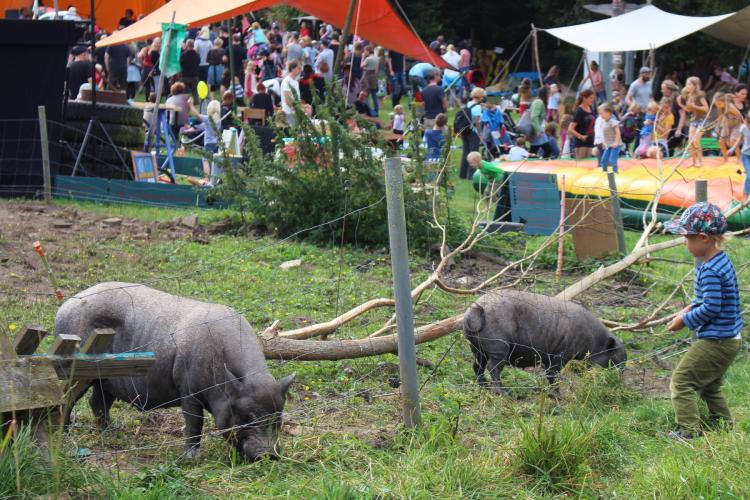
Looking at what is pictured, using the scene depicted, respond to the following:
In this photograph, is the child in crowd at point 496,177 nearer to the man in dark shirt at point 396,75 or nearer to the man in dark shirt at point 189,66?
the man in dark shirt at point 189,66

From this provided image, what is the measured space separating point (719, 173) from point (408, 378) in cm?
1144

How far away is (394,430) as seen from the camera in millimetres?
6004

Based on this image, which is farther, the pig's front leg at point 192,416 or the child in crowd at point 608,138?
the child in crowd at point 608,138

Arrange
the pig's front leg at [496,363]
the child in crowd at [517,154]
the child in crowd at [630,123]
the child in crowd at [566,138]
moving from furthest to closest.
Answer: the child in crowd at [630,123], the child in crowd at [566,138], the child in crowd at [517,154], the pig's front leg at [496,363]

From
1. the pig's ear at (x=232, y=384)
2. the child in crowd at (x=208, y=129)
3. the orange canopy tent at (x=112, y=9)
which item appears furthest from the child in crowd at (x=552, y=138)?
the pig's ear at (x=232, y=384)

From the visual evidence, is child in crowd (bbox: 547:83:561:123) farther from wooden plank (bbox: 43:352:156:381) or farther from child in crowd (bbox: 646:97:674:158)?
wooden plank (bbox: 43:352:156:381)

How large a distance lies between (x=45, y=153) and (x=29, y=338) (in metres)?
10.5

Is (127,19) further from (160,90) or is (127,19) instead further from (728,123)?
(728,123)

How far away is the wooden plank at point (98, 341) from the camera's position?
16.4ft

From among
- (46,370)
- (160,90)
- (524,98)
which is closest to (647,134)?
(524,98)

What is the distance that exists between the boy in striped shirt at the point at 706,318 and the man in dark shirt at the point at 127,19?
24.1 meters

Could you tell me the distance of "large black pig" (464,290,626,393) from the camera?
772 cm

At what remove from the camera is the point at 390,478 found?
17.0 ft

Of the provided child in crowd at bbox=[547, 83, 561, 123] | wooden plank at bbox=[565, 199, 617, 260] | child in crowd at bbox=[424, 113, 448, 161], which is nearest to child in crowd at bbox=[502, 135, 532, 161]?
child in crowd at bbox=[424, 113, 448, 161]
